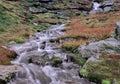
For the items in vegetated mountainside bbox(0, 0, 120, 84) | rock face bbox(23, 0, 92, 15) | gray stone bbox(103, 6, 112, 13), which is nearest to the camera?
vegetated mountainside bbox(0, 0, 120, 84)

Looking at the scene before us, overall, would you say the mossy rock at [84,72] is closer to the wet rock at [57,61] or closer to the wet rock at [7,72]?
the wet rock at [57,61]

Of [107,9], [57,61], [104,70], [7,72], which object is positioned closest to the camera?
[7,72]

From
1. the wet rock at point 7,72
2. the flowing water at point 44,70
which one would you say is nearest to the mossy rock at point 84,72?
the flowing water at point 44,70

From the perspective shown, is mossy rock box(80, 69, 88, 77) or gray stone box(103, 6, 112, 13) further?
gray stone box(103, 6, 112, 13)

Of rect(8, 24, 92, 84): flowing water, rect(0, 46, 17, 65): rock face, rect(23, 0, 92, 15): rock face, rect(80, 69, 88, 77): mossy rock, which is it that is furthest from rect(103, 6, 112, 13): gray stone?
rect(80, 69, 88, 77): mossy rock

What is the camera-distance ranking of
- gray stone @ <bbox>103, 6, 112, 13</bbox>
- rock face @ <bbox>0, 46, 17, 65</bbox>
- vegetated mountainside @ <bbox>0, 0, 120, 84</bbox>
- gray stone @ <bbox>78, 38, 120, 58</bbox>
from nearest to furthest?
1. vegetated mountainside @ <bbox>0, 0, 120, 84</bbox>
2. rock face @ <bbox>0, 46, 17, 65</bbox>
3. gray stone @ <bbox>78, 38, 120, 58</bbox>
4. gray stone @ <bbox>103, 6, 112, 13</bbox>

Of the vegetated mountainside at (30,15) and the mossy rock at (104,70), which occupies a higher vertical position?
the vegetated mountainside at (30,15)

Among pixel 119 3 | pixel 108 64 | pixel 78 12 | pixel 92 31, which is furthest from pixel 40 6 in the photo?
pixel 108 64

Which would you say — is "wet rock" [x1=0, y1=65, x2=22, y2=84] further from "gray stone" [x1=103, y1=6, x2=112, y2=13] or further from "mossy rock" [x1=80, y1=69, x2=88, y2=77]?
"gray stone" [x1=103, y1=6, x2=112, y2=13]

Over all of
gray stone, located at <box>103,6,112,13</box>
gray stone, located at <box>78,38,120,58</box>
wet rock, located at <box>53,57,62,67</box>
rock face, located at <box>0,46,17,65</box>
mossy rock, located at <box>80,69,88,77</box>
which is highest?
gray stone, located at <box>103,6,112,13</box>

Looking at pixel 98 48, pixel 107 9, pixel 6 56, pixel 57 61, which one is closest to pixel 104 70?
pixel 98 48

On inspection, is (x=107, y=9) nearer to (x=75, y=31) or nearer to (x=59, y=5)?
(x=59, y=5)

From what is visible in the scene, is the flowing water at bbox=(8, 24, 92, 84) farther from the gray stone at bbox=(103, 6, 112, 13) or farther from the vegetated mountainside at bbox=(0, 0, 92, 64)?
the gray stone at bbox=(103, 6, 112, 13)

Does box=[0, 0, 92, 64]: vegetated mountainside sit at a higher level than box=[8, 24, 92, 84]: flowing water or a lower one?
higher
